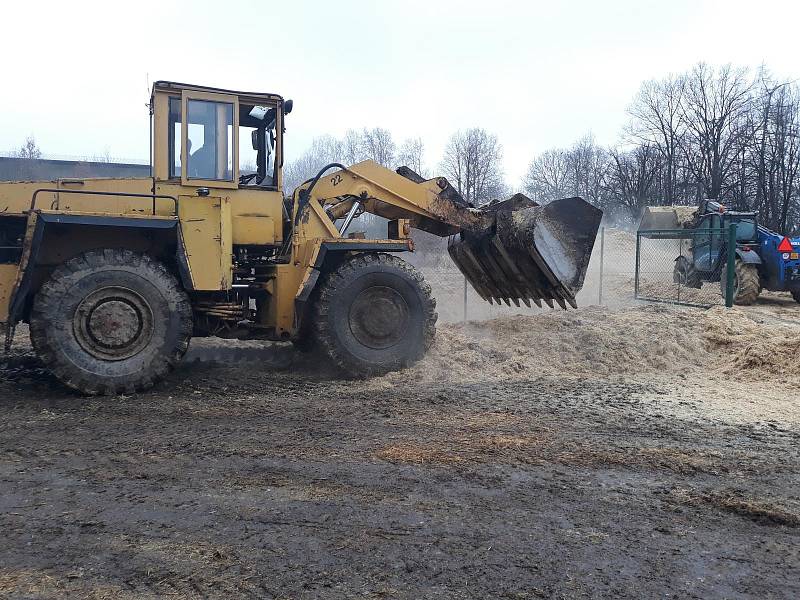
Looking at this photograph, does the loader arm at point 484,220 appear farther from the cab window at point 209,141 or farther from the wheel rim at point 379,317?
the cab window at point 209,141

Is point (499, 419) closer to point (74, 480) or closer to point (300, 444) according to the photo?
point (300, 444)

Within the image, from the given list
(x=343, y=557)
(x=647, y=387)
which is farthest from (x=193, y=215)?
(x=647, y=387)

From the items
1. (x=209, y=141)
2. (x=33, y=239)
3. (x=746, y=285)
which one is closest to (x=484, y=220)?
(x=209, y=141)

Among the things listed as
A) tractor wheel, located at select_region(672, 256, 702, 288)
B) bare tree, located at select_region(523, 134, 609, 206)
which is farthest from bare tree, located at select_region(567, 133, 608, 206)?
tractor wheel, located at select_region(672, 256, 702, 288)

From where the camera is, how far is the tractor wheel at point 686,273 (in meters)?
16.2

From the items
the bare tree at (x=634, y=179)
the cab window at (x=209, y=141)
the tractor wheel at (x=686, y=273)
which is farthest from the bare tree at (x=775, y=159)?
the cab window at (x=209, y=141)

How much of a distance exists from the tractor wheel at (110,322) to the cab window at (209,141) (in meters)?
1.24

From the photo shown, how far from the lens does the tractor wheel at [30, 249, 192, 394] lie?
646cm

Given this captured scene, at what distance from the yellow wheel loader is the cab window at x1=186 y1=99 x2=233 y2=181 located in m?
0.02

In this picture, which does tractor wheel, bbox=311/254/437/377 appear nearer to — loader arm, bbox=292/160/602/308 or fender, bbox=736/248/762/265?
loader arm, bbox=292/160/602/308

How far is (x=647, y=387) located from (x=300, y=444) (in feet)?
13.7

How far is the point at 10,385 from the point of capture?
702 cm

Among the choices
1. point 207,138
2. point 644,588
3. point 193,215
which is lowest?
point 644,588

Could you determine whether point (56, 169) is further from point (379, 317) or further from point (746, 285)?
point (746, 285)
